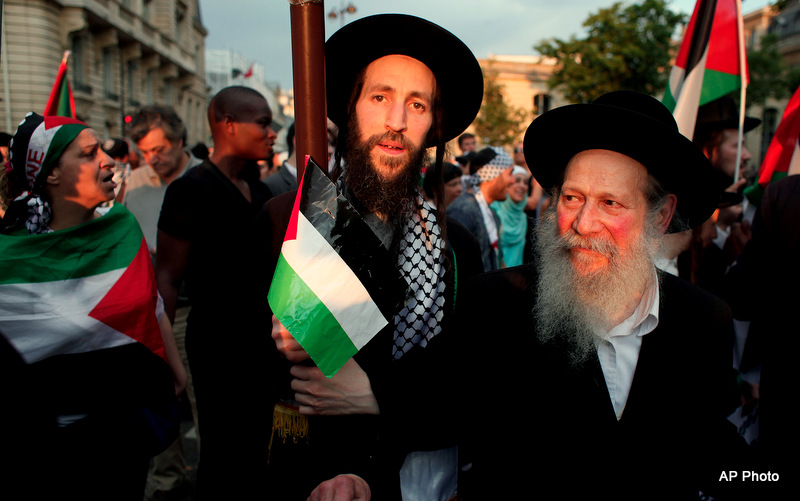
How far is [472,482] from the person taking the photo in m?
1.86

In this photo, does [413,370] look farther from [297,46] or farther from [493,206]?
[493,206]

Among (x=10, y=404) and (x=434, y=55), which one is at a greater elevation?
(x=434, y=55)

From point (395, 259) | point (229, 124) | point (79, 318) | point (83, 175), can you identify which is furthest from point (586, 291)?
point (229, 124)

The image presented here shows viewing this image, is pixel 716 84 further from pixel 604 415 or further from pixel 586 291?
pixel 604 415

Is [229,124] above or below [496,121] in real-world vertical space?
below

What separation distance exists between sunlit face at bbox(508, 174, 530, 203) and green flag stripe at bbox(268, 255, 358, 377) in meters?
4.92

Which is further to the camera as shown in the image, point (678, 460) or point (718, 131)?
point (718, 131)

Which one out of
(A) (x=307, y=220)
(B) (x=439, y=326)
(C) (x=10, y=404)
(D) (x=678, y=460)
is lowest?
(D) (x=678, y=460)

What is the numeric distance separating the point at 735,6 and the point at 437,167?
3.10 metres

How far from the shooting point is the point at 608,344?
Result: 6.04ft

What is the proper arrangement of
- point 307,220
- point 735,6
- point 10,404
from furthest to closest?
point 735,6, point 10,404, point 307,220

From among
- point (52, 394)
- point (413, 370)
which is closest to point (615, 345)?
point (413, 370)

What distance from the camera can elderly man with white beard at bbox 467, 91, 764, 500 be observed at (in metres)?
1.68

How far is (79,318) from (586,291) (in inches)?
76.8
